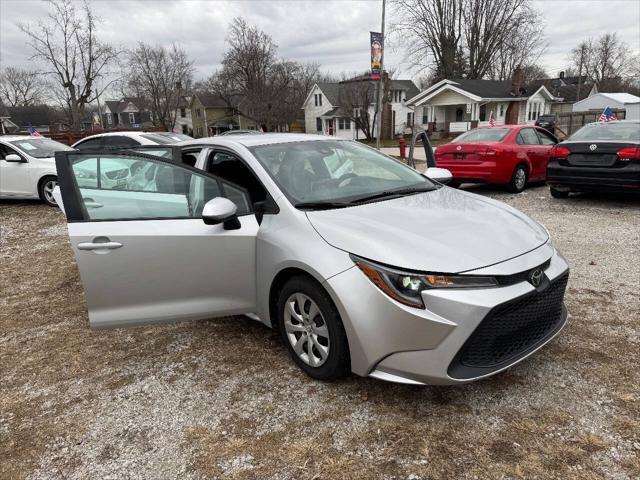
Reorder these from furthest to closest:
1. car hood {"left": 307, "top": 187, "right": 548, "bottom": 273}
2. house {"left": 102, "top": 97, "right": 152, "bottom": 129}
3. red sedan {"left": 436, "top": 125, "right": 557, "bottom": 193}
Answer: house {"left": 102, "top": 97, "right": 152, "bottom": 129}
red sedan {"left": 436, "top": 125, "right": 557, "bottom": 193}
car hood {"left": 307, "top": 187, "right": 548, "bottom": 273}

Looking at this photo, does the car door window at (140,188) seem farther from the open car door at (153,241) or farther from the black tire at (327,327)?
the black tire at (327,327)

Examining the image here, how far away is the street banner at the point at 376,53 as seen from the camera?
579 inches

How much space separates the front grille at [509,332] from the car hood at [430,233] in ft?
0.86

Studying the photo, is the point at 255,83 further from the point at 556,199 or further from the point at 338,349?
the point at 338,349

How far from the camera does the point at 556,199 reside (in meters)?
8.59

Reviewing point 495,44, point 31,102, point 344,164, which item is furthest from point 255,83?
point 31,102

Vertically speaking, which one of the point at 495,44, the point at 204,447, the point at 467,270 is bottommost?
the point at 204,447

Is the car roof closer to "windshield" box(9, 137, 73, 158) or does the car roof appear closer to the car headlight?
the car headlight

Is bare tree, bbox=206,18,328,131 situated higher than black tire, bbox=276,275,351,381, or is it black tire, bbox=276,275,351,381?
bare tree, bbox=206,18,328,131

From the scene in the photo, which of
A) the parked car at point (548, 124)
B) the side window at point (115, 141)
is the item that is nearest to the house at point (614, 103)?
the parked car at point (548, 124)

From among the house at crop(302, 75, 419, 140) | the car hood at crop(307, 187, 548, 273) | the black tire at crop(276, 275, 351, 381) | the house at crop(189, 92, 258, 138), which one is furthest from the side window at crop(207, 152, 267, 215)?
the house at crop(189, 92, 258, 138)

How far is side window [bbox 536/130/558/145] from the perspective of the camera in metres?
9.84

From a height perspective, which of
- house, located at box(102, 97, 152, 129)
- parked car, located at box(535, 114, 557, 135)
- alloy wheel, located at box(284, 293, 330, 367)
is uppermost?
house, located at box(102, 97, 152, 129)

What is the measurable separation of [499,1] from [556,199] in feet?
133
